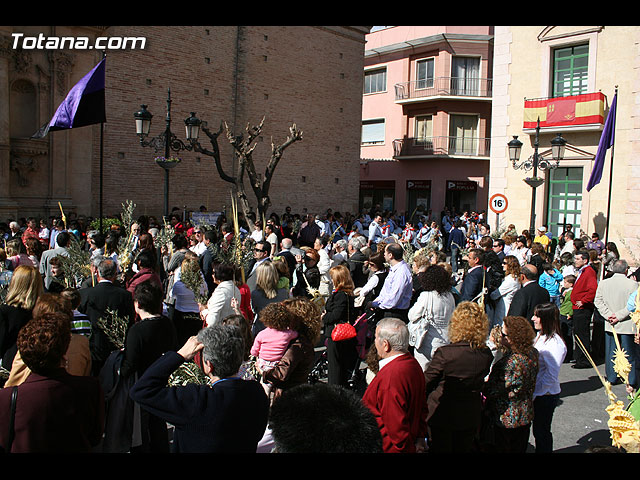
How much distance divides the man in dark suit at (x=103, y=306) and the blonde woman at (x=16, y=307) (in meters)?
0.44

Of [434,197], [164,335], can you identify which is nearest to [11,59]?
[164,335]

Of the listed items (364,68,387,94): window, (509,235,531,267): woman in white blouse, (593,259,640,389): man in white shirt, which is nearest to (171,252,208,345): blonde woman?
(593,259,640,389): man in white shirt

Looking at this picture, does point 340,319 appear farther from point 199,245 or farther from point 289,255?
point 199,245

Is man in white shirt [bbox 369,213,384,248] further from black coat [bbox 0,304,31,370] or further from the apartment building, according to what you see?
black coat [bbox 0,304,31,370]

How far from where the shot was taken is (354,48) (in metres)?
28.6

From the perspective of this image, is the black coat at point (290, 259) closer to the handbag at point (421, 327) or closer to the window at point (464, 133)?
the handbag at point (421, 327)

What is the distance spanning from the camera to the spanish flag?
1741 cm

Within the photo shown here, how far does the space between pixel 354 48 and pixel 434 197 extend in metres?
10.2

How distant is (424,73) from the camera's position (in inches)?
1292

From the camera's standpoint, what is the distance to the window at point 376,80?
114 ft

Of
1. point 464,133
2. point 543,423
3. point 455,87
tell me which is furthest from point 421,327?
point 455,87

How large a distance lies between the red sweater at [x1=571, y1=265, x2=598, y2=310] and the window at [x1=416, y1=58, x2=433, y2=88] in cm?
2644

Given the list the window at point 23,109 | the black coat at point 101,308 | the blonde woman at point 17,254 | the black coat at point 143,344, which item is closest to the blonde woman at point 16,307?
the black coat at point 101,308

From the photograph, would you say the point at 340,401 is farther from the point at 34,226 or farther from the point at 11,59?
the point at 11,59
